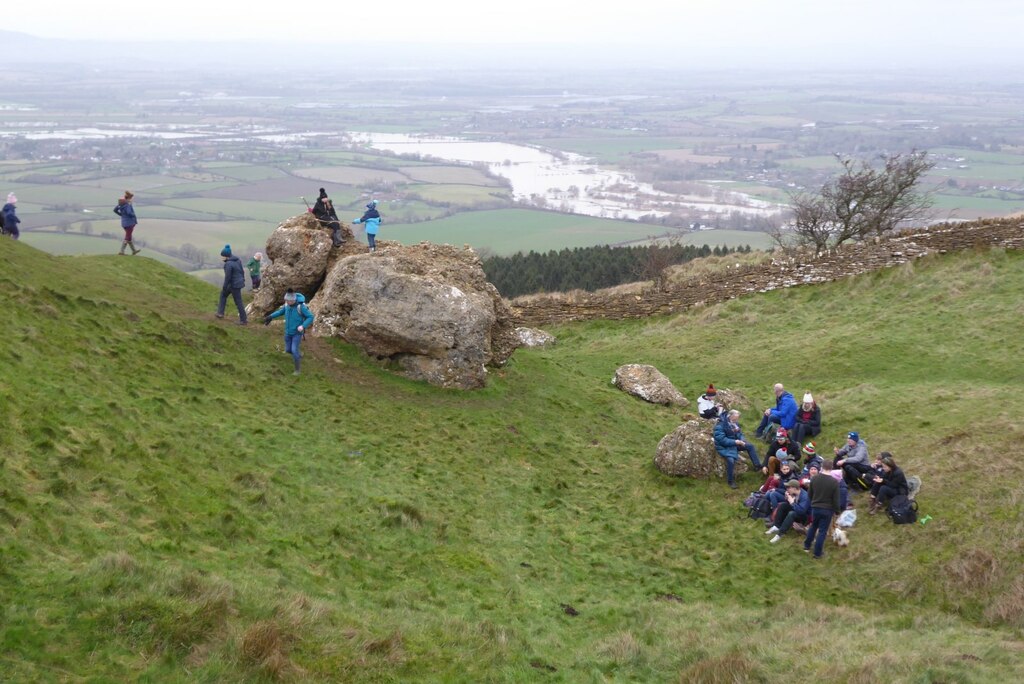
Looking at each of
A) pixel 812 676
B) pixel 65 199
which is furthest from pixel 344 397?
pixel 65 199

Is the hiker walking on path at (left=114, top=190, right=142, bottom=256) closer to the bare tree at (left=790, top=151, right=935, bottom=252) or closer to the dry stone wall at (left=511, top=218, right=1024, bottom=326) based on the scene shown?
the dry stone wall at (left=511, top=218, right=1024, bottom=326)

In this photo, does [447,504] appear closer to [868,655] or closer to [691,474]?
[691,474]

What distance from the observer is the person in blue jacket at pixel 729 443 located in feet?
71.5

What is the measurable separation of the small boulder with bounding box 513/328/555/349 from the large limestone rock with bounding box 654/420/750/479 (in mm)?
14404

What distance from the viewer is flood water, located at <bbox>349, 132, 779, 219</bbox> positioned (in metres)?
129

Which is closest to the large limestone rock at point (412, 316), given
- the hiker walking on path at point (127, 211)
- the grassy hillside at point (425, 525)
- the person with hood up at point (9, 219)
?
the grassy hillside at point (425, 525)

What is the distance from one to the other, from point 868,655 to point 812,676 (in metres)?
1.19

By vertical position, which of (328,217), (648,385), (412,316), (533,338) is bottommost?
(533,338)

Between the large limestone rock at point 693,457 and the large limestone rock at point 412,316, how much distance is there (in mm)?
6347

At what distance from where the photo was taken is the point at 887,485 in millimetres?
18719

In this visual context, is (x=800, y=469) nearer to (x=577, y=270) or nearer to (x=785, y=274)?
(x=785, y=274)

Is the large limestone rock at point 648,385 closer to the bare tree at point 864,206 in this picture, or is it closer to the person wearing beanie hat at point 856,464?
the person wearing beanie hat at point 856,464

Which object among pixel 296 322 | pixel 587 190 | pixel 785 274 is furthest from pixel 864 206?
pixel 587 190

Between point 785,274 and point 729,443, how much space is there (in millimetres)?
21727
